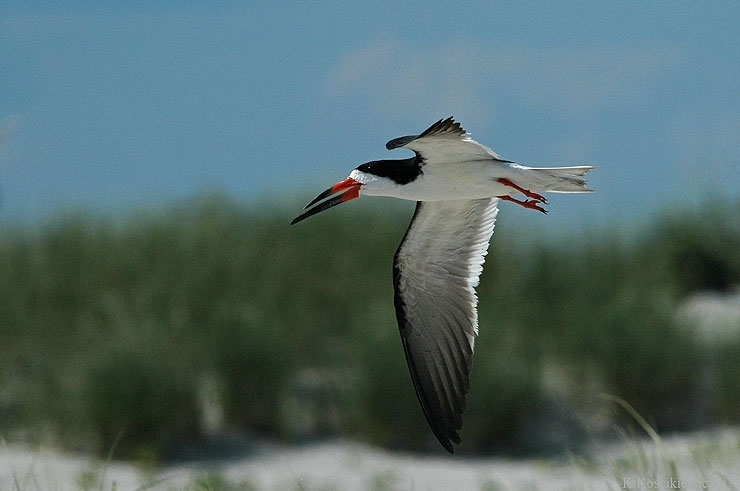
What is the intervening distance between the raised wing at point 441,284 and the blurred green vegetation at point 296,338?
3.15 meters

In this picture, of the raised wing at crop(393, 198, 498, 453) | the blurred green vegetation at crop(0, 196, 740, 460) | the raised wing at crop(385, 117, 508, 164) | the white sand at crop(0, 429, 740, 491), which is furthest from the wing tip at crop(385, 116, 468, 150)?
the blurred green vegetation at crop(0, 196, 740, 460)

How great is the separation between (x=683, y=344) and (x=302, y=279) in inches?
115

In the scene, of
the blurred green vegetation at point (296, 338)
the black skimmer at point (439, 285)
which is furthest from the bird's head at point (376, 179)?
the blurred green vegetation at point (296, 338)

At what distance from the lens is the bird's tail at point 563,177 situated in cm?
351

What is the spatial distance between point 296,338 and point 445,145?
491cm

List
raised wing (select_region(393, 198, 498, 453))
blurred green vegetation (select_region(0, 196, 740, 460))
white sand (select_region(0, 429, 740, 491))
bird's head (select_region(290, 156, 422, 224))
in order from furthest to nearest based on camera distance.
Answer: blurred green vegetation (select_region(0, 196, 740, 460)), white sand (select_region(0, 429, 740, 491)), raised wing (select_region(393, 198, 498, 453)), bird's head (select_region(290, 156, 422, 224))

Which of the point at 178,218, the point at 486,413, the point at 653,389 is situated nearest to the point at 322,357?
the point at 486,413

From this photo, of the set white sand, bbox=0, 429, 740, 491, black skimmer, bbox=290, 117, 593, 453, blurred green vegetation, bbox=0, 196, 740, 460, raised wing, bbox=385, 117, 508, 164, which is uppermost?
raised wing, bbox=385, 117, 508, 164

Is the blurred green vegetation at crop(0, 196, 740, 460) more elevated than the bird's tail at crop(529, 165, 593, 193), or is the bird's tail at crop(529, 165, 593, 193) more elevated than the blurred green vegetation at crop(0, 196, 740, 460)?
the bird's tail at crop(529, 165, 593, 193)

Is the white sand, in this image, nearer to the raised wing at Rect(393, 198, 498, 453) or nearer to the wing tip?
the raised wing at Rect(393, 198, 498, 453)

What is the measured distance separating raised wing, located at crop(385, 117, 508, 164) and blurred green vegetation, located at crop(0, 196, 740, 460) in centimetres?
402

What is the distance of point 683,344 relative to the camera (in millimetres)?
8172

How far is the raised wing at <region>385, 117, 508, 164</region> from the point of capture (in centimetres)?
307

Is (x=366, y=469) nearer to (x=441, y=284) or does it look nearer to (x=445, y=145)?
(x=441, y=284)
